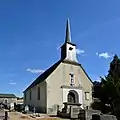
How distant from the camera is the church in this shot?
3891cm

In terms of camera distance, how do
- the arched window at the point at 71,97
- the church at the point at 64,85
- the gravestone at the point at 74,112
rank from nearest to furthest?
the gravestone at the point at 74,112
the church at the point at 64,85
the arched window at the point at 71,97

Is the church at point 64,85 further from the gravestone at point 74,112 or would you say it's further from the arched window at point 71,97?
the gravestone at point 74,112

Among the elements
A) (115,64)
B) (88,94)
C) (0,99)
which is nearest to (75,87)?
(88,94)

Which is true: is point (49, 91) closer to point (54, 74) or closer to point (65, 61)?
point (54, 74)

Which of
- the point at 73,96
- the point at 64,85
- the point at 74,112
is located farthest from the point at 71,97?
the point at 74,112

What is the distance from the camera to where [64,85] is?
40.4 meters

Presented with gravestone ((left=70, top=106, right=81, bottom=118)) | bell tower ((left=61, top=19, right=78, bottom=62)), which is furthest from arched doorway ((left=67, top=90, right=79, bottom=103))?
gravestone ((left=70, top=106, right=81, bottom=118))

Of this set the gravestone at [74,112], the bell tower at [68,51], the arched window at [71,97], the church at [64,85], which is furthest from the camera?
the bell tower at [68,51]

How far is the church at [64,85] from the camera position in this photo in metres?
38.9

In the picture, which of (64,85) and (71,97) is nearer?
(64,85)

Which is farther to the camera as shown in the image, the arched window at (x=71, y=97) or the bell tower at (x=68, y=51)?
the bell tower at (x=68, y=51)

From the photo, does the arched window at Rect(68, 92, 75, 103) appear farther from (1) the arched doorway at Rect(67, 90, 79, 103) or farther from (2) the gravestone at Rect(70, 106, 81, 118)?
(2) the gravestone at Rect(70, 106, 81, 118)

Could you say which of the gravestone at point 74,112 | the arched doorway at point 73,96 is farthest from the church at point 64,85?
the gravestone at point 74,112

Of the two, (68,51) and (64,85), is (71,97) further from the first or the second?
(68,51)
